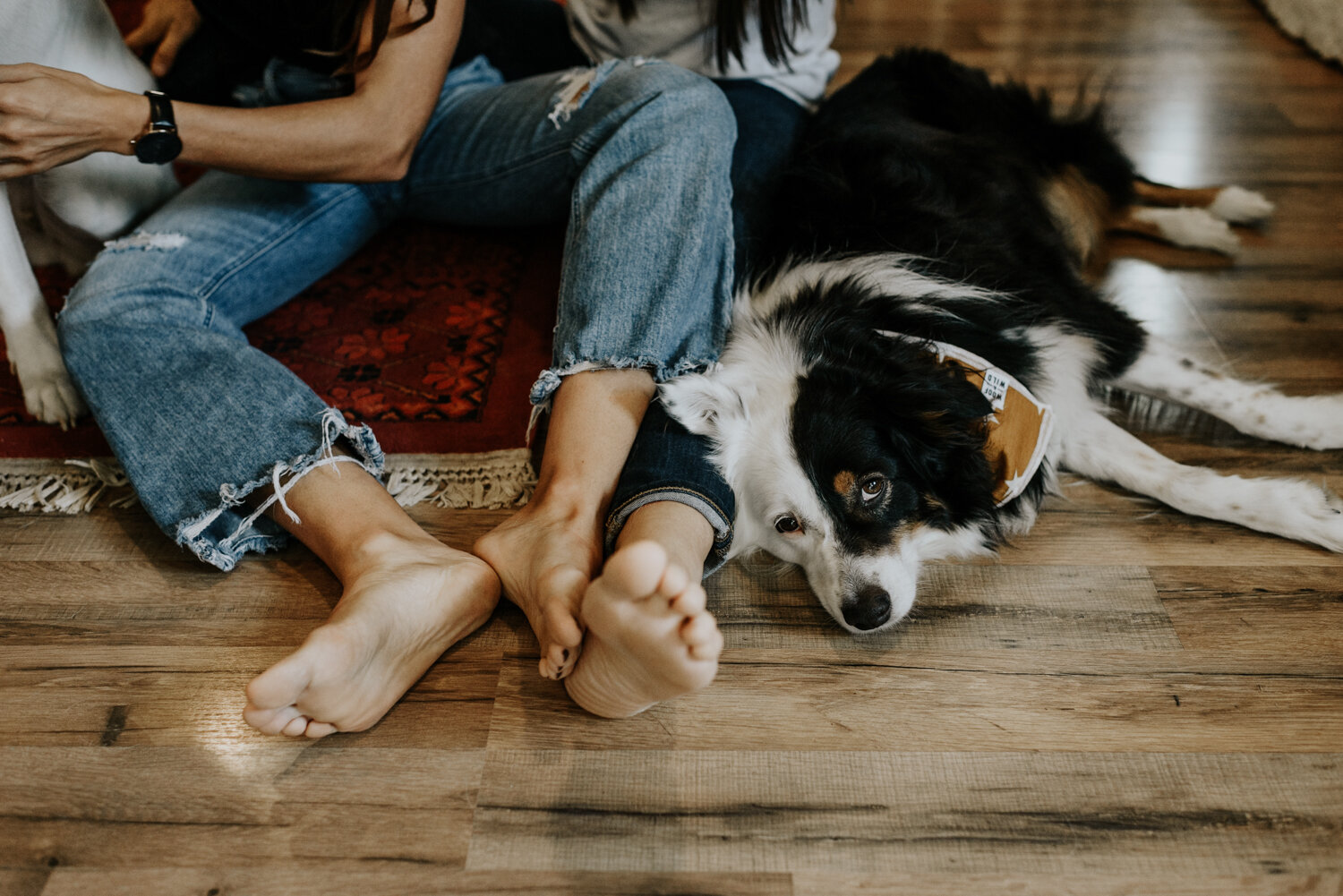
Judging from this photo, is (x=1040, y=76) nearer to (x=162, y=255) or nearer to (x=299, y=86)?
(x=299, y=86)

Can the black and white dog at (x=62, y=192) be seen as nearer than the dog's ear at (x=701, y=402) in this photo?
No

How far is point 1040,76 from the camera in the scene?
3.08m

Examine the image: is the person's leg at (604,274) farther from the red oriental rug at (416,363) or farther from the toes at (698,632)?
the red oriental rug at (416,363)

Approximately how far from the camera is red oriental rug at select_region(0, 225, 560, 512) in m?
1.68

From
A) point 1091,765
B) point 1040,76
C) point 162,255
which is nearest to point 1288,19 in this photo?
point 1040,76

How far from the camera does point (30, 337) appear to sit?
1.67 meters

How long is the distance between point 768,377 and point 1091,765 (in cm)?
71

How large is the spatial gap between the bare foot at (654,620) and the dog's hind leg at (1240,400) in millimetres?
1120

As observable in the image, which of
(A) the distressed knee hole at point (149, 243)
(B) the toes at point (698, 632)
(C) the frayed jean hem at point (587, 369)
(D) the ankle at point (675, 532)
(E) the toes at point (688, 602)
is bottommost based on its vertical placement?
(D) the ankle at point (675, 532)

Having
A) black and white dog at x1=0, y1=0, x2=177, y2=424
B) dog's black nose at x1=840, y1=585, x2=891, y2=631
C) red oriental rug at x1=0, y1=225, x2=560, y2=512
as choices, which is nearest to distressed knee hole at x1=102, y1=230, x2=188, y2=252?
black and white dog at x1=0, y1=0, x2=177, y2=424

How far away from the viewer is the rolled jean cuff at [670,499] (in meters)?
1.30

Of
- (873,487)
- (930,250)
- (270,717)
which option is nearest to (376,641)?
(270,717)

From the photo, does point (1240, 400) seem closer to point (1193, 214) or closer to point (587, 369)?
point (1193, 214)

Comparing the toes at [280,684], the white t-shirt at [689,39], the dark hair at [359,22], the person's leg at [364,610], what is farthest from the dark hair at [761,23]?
the toes at [280,684]
